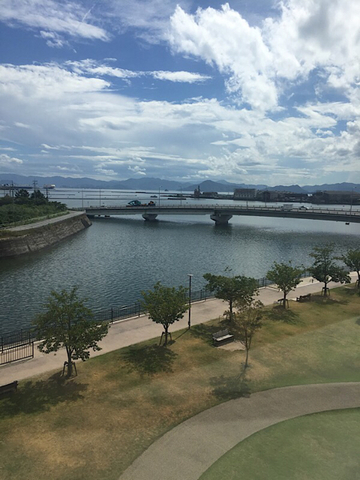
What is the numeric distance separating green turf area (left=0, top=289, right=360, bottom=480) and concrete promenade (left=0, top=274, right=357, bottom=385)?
1.13m

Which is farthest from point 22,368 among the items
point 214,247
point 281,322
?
point 214,247

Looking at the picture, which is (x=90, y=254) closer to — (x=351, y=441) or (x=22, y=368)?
(x=22, y=368)

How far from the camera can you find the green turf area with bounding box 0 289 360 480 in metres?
13.8

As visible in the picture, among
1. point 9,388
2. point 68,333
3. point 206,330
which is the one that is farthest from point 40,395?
point 206,330

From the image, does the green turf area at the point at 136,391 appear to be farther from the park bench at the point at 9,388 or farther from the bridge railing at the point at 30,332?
the bridge railing at the point at 30,332

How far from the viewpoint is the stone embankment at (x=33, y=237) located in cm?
6418

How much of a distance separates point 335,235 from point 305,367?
10497 cm

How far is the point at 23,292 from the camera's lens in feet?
138

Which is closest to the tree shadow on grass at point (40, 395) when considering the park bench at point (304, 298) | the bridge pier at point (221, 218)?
the park bench at point (304, 298)

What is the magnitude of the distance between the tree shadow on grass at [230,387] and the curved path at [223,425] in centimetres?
47

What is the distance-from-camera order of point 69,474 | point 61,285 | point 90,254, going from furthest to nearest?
1. point 90,254
2. point 61,285
3. point 69,474

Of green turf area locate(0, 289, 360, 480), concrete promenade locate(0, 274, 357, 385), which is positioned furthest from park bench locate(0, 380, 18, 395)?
concrete promenade locate(0, 274, 357, 385)

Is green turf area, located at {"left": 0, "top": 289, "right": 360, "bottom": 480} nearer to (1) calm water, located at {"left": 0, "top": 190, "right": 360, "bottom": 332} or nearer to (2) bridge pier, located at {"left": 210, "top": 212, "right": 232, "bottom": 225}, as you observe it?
(1) calm water, located at {"left": 0, "top": 190, "right": 360, "bottom": 332}

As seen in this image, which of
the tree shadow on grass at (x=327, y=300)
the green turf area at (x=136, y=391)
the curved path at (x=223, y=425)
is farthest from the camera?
the tree shadow on grass at (x=327, y=300)
